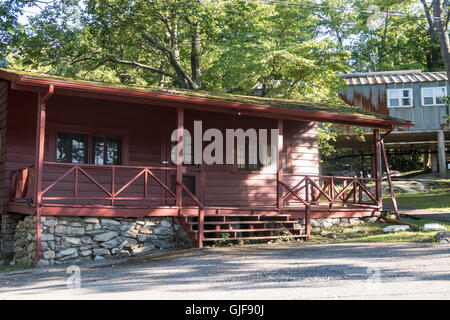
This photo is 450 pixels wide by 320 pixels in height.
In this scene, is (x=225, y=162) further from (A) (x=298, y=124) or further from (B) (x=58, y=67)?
(B) (x=58, y=67)

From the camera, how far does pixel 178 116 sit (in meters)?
11.5

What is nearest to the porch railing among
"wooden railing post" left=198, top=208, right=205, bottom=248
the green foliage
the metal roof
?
"wooden railing post" left=198, top=208, right=205, bottom=248

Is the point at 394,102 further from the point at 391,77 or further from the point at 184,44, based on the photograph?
the point at 184,44

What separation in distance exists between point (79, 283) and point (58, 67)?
13.7 metres

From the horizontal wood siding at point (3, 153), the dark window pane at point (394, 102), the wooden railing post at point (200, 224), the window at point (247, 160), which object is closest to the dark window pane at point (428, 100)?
the dark window pane at point (394, 102)

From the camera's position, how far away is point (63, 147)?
39.9ft

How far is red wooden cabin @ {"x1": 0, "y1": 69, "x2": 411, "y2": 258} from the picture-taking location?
1041 cm

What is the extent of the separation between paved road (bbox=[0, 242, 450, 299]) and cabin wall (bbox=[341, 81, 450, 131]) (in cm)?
1665

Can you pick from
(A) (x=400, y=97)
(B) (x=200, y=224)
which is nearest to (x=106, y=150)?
(B) (x=200, y=224)

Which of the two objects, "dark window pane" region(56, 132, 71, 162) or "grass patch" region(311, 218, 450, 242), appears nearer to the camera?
"grass patch" region(311, 218, 450, 242)

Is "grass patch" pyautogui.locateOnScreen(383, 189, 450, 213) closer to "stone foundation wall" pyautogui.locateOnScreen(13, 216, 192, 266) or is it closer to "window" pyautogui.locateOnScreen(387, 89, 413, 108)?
"window" pyautogui.locateOnScreen(387, 89, 413, 108)

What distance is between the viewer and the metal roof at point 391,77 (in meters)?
26.0

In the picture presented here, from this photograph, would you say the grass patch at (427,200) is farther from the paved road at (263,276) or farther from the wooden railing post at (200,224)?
the wooden railing post at (200,224)

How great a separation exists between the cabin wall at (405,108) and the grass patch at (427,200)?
455cm
